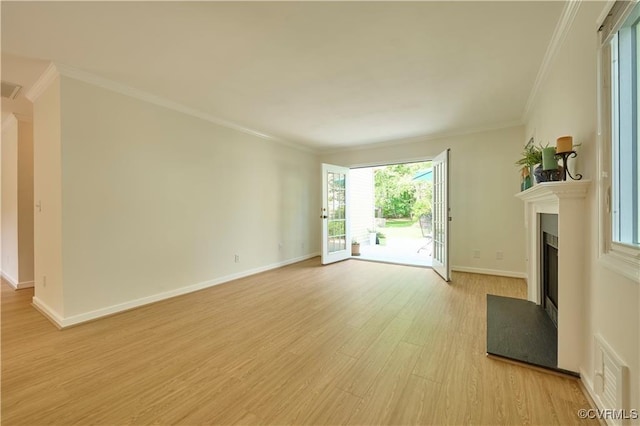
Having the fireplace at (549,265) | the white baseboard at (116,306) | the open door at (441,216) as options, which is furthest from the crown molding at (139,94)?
the fireplace at (549,265)

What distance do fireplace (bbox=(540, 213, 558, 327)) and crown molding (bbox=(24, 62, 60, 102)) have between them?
477cm

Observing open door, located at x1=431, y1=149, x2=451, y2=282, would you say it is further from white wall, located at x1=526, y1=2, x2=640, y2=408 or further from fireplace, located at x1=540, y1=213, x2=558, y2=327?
white wall, located at x1=526, y1=2, x2=640, y2=408

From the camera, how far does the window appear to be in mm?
1242

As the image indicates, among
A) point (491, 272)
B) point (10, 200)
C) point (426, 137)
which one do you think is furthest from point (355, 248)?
point (10, 200)

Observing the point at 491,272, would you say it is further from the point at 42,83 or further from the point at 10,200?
the point at 10,200

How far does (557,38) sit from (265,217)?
4.21 m

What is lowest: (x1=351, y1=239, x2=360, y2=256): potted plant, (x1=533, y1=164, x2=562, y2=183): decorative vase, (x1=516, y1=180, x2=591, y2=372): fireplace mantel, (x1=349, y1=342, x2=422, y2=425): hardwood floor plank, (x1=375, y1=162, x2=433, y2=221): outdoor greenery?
(x1=349, y1=342, x2=422, y2=425): hardwood floor plank

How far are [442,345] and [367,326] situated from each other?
66cm

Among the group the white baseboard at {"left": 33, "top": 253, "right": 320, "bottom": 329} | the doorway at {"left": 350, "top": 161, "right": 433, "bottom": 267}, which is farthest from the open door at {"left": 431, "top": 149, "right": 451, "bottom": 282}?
the white baseboard at {"left": 33, "top": 253, "right": 320, "bottom": 329}

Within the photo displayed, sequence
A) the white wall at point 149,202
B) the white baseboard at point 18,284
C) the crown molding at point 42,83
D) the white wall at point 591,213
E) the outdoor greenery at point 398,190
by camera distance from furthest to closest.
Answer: the outdoor greenery at point 398,190 < the white baseboard at point 18,284 < the white wall at point 149,202 < the crown molding at point 42,83 < the white wall at point 591,213

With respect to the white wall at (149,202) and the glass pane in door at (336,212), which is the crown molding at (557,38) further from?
the white wall at (149,202)

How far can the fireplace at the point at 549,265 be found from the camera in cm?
228

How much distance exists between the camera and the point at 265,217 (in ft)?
15.4

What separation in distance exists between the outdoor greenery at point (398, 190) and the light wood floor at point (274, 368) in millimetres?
9453
